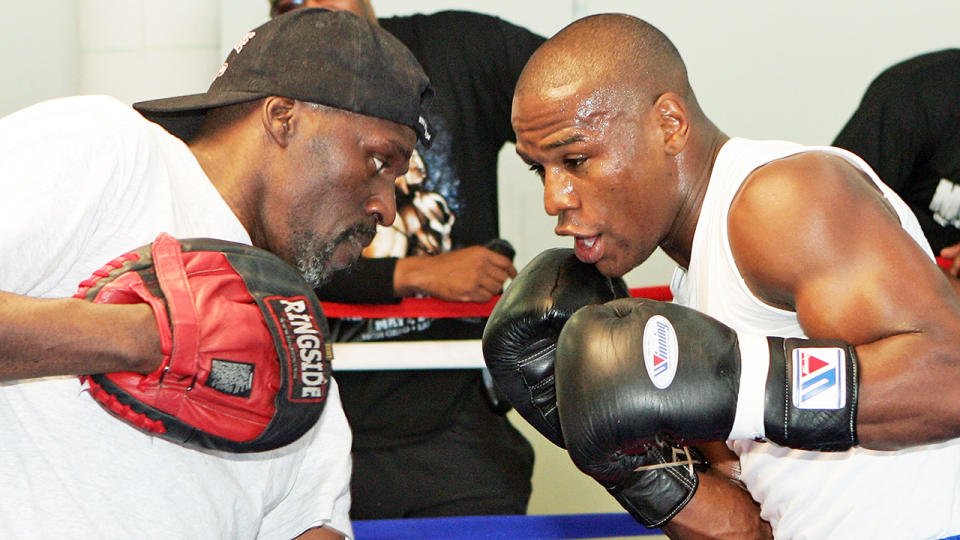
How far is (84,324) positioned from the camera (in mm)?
1133

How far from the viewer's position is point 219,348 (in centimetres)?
118

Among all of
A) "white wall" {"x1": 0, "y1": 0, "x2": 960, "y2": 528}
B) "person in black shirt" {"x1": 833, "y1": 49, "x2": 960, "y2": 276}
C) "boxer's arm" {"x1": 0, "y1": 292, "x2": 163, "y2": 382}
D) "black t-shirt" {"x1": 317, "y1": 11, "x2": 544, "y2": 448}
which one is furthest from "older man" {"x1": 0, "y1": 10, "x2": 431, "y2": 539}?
"white wall" {"x1": 0, "y1": 0, "x2": 960, "y2": 528}

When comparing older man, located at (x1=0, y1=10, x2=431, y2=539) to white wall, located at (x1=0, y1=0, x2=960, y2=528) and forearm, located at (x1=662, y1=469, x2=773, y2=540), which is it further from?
white wall, located at (x1=0, y1=0, x2=960, y2=528)

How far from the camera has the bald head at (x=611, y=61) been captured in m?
1.71

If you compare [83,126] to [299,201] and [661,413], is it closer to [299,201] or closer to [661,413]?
[299,201]

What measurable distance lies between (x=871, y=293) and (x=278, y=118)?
854mm

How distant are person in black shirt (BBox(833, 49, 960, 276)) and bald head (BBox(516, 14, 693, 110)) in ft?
3.81

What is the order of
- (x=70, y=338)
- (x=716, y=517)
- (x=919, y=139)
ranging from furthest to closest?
1. (x=919, y=139)
2. (x=716, y=517)
3. (x=70, y=338)

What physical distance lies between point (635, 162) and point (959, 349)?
57cm

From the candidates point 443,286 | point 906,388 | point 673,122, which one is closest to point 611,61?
point 673,122

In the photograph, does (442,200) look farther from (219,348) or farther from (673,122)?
(219,348)

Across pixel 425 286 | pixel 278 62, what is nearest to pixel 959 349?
pixel 278 62

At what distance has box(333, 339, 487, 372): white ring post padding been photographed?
2.23 meters

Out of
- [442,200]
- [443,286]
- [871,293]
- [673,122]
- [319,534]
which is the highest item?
[673,122]
